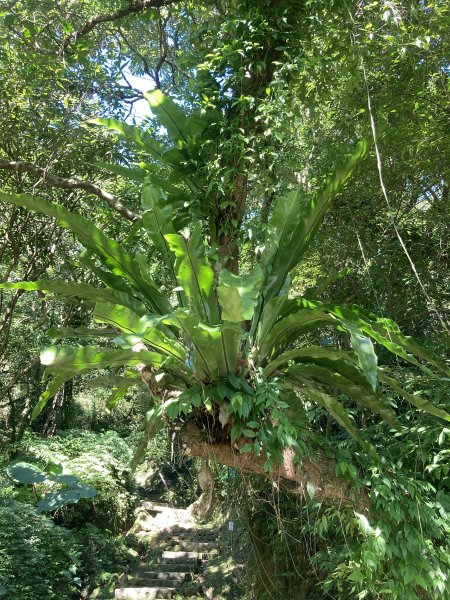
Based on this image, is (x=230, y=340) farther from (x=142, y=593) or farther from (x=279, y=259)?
(x=142, y=593)

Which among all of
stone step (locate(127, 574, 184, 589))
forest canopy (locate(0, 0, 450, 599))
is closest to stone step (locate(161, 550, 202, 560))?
stone step (locate(127, 574, 184, 589))

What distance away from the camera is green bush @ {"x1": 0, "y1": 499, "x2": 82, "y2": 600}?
5.07 meters

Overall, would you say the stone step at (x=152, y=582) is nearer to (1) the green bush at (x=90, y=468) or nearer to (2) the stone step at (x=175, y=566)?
(2) the stone step at (x=175, y=566)

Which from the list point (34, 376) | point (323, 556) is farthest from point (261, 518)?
point (34, 376)

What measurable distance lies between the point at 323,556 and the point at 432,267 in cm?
249

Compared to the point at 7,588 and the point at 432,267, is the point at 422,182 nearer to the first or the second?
the point at 432,267

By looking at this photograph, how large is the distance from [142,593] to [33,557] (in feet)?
7.09

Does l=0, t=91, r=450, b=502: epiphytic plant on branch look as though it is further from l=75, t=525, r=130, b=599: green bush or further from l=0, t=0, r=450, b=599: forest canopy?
l=75, t=525, r=130, b=599: green bush

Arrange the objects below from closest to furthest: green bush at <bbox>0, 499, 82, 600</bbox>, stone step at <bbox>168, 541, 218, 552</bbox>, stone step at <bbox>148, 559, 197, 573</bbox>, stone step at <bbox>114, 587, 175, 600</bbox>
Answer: green bush at <bbox>0, 499, 82, 600</bbox> < stone step at <bbox>114, 587, 175, 600</bbox> < stone step at <bbox>148, 559, 197, 573</bbox> < stone step at <bbox>168, 541, 218, 552</bbox>

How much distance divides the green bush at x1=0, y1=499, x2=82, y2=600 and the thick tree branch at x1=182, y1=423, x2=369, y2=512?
134 inches

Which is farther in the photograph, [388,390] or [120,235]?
[120,235]

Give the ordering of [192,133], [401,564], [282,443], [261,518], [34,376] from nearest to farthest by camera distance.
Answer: [282,443] → [401,564] → [192,133] → [261,518] → [34,376]

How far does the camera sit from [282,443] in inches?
79.4

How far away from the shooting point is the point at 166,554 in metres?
8.60
